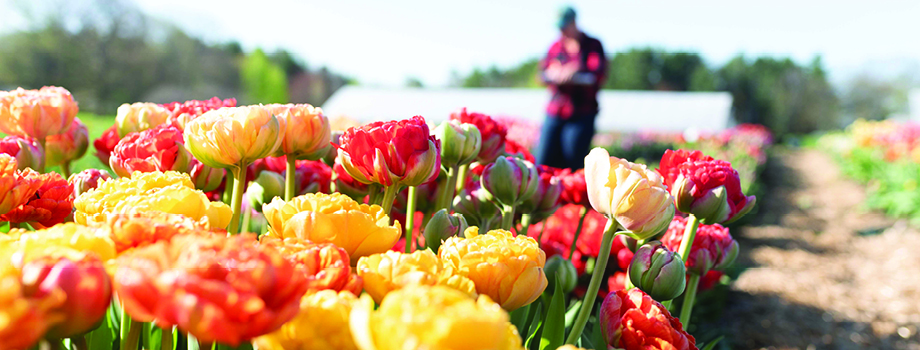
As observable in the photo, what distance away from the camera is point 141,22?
70.2ft

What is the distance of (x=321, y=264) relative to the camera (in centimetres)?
35

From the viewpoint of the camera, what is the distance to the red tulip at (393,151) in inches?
20.5

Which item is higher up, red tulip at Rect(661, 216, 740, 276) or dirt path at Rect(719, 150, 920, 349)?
red tulip at Rect(661, 216, 740, 276)

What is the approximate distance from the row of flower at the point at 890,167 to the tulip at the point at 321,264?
245 inches

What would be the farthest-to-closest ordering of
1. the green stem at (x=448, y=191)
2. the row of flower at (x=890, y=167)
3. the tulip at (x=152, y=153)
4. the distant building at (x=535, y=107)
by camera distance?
the distant building at (x=535, y=107) < the row of flower at (x=890, y=167) < the green stem at (x=448, y=191) < the tulip at (x=152, y=153)

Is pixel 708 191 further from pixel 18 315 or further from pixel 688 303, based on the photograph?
pixel 18 315

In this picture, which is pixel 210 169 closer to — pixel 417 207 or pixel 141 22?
pixel 417 207

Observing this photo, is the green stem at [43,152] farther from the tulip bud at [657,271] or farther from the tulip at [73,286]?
the tulip bud at [657,271]

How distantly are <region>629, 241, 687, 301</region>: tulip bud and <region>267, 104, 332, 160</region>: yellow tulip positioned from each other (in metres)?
→ 0.38

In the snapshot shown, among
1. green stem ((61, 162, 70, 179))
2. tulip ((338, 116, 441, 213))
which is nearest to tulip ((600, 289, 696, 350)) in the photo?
tulip ((338, 116, 441, 213))

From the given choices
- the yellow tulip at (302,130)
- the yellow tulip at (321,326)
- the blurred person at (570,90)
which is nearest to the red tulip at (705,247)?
the yellow tulip at (302,130)

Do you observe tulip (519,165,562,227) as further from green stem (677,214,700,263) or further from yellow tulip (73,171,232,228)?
yellow tulip (73,171,232,228)

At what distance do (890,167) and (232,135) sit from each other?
8764mm

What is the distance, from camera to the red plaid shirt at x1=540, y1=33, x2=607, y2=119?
3.13m
